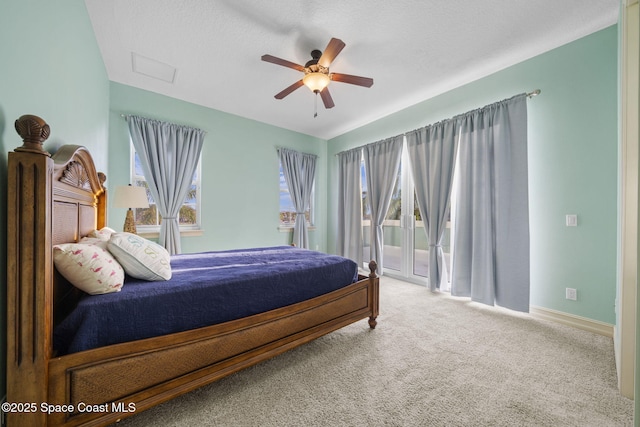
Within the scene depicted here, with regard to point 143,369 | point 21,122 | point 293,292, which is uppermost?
point 21,122

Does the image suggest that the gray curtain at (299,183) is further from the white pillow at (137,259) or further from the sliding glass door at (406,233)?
the white pillow at (137,259)

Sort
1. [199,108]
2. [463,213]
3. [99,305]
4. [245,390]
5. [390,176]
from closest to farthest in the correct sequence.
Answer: [99,305] < [245,390] < [463,213] < [199,108] < [390,176]

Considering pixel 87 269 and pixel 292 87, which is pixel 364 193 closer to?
pixel 292 87

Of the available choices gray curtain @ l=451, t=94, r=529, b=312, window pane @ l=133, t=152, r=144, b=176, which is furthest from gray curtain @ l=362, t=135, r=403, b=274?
window pane @ l=133, t=152, r=144, b=176

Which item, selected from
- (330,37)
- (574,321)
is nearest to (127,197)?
(330,37)

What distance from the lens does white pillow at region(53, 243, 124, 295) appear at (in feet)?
3.99

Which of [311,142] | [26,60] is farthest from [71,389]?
[311,142]

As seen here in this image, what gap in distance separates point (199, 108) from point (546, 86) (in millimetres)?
4374

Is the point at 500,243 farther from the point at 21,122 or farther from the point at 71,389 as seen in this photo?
the point at 21,122

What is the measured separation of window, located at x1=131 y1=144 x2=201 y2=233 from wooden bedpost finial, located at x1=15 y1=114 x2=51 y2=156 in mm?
2643

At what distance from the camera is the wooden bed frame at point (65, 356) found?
3.21ft

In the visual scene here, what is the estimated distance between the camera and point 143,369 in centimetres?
123

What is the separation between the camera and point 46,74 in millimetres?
1392

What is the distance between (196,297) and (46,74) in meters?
1.51
